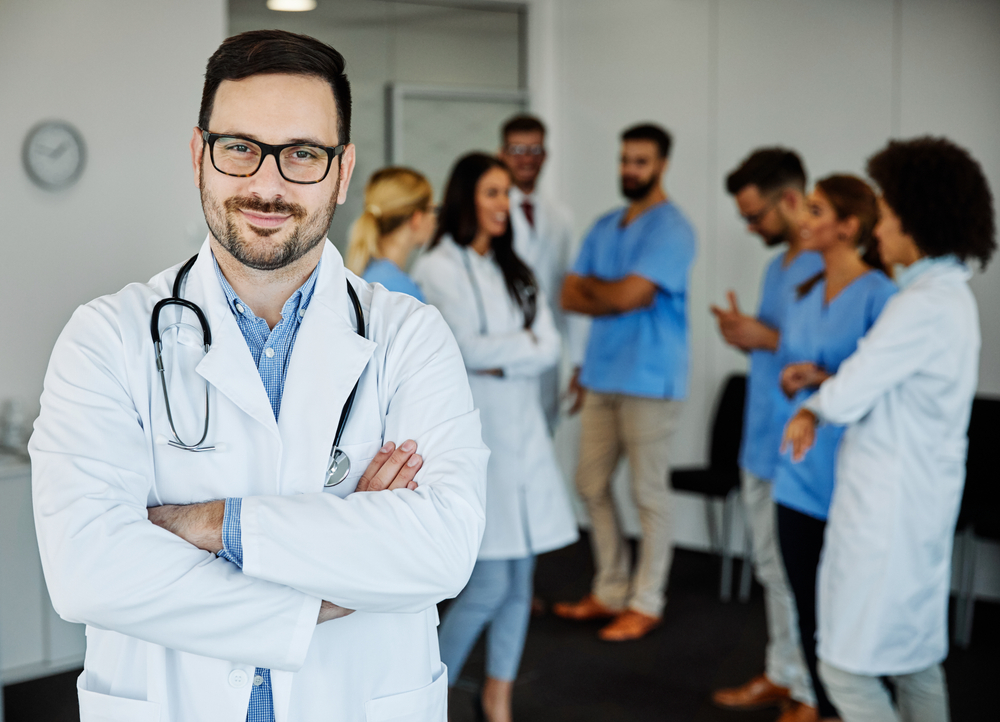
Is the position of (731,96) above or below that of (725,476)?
above

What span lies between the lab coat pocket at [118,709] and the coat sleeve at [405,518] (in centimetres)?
22

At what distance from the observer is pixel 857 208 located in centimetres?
259

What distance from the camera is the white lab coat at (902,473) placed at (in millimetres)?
2088

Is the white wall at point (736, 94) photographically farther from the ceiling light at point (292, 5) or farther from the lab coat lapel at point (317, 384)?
the lab coat lapel at point (317, 384)

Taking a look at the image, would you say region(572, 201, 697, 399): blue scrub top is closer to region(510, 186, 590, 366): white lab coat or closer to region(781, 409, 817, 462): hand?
region(510, 186, 590, 366): white lab coat

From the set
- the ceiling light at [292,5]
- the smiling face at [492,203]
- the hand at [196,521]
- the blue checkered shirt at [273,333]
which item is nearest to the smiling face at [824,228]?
the smiling face at [492,203]

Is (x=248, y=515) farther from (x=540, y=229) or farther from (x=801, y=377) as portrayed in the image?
(x=540, y=229)

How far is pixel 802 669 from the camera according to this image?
2.84 m

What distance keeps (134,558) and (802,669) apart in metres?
2.29

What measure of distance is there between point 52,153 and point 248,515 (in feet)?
9.12

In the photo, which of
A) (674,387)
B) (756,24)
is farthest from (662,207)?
(756,24)

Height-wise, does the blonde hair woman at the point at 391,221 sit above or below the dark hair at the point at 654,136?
below

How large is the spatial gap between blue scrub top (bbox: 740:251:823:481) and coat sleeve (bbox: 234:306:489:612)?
187 cm

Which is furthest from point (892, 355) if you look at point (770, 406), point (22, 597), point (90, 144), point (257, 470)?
point (90, 144)
